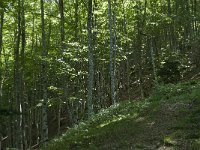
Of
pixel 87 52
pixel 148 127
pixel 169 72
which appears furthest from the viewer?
pixel 169 72

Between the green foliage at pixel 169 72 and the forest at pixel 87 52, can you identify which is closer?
the forest at pixel 87 52

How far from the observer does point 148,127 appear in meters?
12.0

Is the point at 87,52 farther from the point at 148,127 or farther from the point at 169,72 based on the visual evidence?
the point at 148,127

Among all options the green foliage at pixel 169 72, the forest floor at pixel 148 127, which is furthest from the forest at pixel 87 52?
the forest floor at pixel 148 127

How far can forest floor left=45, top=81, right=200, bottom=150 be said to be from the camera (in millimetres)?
10133

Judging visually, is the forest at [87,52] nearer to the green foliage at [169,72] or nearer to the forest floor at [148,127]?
the green foliage at [169,72]

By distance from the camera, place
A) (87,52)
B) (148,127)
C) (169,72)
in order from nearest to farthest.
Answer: (148,127) → (87,52) → (169,72)

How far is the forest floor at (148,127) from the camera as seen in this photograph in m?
10.1

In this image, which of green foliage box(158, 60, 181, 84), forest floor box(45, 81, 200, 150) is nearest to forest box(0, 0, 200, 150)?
green foliage box(158, 60, 181, 84)

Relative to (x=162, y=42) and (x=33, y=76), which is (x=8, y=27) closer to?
(x=33, y=76)

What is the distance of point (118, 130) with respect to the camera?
1209 centimetres

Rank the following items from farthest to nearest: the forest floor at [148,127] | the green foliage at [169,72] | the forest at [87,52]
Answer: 1. the green foliage at [169,72]
2. the forest at [87,52]
3. the forest floor at [148,127]

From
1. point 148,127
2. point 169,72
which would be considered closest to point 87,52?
point 169,72

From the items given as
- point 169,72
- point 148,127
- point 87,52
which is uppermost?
point 87,52
